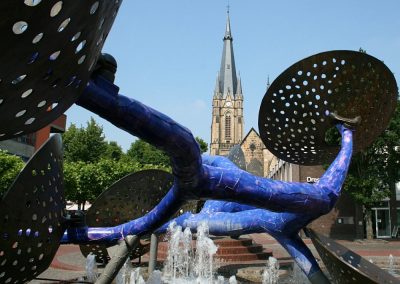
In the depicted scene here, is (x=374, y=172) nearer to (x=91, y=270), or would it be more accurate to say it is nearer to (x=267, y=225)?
(x=91, y=270)

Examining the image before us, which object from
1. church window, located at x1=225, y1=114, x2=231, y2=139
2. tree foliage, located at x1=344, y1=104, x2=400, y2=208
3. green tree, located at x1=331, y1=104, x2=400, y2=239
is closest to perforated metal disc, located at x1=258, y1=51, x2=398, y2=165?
green tree, located at x1=331, y1=104, x2=400, y2=239

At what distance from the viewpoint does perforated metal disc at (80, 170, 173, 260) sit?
6.93 metres

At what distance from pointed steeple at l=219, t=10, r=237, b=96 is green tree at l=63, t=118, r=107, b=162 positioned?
48446mm

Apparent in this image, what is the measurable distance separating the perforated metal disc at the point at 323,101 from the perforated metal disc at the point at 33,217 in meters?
3.42

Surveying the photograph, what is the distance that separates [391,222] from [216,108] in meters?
65.5

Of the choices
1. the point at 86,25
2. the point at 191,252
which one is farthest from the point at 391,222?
the point at 86,25

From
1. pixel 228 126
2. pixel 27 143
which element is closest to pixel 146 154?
pixel 27 143

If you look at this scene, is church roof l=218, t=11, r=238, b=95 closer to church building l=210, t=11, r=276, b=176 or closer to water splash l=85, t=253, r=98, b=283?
church building l=210, t=11, r=276, b=176

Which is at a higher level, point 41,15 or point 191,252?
point 41,15

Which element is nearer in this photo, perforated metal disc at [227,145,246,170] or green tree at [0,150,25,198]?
perforated metal disc at [227,145,246,170]

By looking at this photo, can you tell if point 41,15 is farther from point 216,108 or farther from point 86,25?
point 216,108

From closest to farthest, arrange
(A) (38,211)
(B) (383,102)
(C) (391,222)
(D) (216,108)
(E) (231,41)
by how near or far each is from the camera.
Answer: (A) (38,211) → (B) (383,102) → (C) (391,222) → (E) (231,41) → (D) (216,108)

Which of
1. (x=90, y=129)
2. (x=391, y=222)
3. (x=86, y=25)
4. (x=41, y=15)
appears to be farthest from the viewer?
(x=90, y=129)

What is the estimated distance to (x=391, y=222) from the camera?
31062mm
